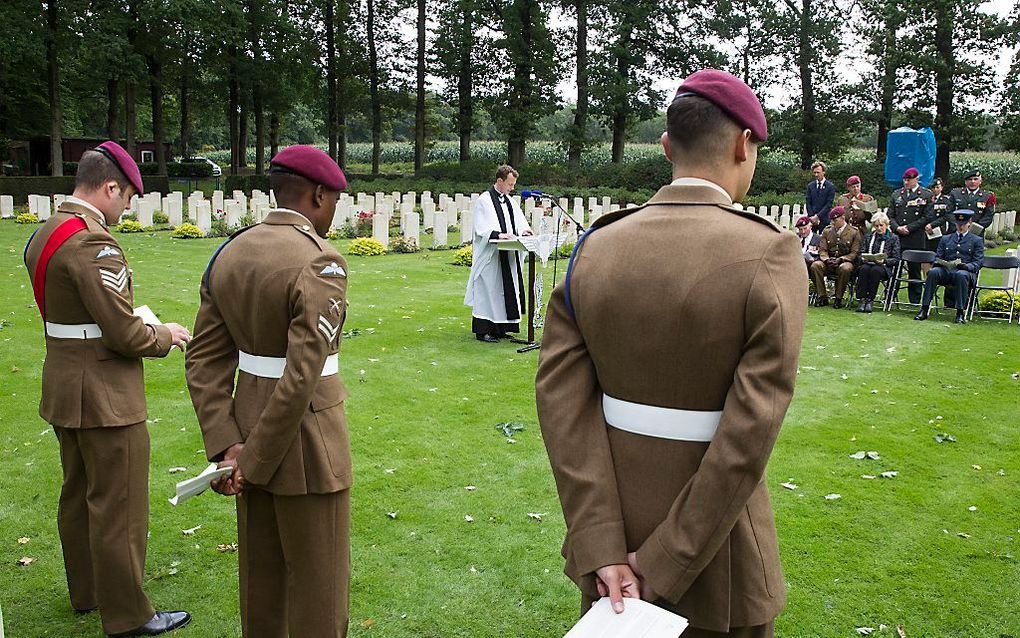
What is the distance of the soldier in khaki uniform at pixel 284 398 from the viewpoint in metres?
2.91

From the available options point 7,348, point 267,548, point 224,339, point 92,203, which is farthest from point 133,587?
point 7,348

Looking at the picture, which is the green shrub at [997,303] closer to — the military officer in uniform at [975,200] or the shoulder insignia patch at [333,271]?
the military officer in uniform at [975,200]

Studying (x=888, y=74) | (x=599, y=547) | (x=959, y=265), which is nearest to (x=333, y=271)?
(x=599, y=547)

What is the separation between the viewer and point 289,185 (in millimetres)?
3076

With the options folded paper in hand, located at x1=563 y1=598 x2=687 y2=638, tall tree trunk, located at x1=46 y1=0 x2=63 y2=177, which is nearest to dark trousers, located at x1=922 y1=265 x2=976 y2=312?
folded paper in hand, located at x1=563 y1=598 x2=687 y2=638

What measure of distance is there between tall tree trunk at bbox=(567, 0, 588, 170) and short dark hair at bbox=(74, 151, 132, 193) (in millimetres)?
37372

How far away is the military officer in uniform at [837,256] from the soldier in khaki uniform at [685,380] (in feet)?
38.8

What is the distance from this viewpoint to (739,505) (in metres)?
2.00

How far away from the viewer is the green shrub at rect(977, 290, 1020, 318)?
1216 cm

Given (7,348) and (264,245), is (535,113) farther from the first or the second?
(264,245)

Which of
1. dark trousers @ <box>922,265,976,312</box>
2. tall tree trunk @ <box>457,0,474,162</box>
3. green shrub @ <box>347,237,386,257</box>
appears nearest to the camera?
dark trousers @ <box>922,265,976,312</box>

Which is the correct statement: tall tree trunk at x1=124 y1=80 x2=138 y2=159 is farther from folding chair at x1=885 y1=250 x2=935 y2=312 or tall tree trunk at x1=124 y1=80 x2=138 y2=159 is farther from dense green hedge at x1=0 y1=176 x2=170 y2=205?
folding chair at x1=885 y1=250 x2=935 y2=312

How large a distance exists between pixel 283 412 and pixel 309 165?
86 cm

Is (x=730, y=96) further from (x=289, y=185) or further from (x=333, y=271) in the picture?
(x=289, y=185)
